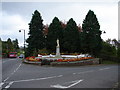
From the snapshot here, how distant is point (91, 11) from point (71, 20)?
6.65m

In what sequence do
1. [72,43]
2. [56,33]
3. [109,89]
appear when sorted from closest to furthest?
[109,89] → [72,43] → [56,33]

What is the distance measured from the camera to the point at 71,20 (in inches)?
1961

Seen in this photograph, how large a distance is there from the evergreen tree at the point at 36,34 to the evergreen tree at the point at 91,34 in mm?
13641

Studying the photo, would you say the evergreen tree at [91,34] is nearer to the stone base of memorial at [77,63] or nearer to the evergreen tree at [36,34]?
the stone base of memorial at [77,63]

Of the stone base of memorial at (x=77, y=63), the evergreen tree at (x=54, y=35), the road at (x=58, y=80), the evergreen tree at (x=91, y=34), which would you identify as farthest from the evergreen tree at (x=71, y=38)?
the road at (x=58, y=80)

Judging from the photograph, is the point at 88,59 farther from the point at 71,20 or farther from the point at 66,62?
the point at 71,20

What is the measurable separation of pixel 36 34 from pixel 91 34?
16227 millimetres

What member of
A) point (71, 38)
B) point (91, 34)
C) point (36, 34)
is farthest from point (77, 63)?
point (36, 34)

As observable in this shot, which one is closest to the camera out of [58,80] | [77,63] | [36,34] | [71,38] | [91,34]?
[58,80]

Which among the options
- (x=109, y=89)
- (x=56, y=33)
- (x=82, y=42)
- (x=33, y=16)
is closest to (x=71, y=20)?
(x=56, y=33)

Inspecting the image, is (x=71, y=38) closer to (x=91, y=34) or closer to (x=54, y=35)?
(x=54, y=35)

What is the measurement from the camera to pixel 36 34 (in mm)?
51875

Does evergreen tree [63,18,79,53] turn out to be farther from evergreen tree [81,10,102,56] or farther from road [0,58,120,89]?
road [0,58,120,89]

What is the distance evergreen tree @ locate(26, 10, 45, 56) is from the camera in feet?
170
